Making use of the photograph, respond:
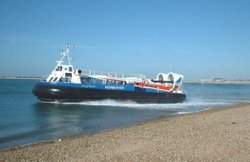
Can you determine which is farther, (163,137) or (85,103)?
(85,103)

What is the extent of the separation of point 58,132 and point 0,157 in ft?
19.9

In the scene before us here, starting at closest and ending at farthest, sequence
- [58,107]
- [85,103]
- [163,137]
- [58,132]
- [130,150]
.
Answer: [130,150], [163,137], [58,132], [58,107], [85,103]

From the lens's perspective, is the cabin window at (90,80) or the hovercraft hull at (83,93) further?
the cabin window at (90,80)

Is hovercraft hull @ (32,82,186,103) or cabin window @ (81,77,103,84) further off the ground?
cabin window @ (81,77,103,84)

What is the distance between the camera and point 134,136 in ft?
35.4

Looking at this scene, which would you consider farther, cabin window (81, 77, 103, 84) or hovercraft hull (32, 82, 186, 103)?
cabin window (81, 77, 103, 84)

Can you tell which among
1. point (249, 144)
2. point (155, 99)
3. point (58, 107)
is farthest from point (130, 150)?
point (155, 99)

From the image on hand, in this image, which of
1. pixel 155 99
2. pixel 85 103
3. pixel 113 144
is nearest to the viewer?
pixel 113 144

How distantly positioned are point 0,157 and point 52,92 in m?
19.9

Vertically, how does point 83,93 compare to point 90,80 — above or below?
below

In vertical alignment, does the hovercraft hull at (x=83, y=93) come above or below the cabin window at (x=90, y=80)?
below

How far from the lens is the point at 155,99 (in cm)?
3269

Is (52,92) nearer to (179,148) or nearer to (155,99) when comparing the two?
(155,99)

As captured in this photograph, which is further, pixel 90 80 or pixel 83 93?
pixel 90 80
